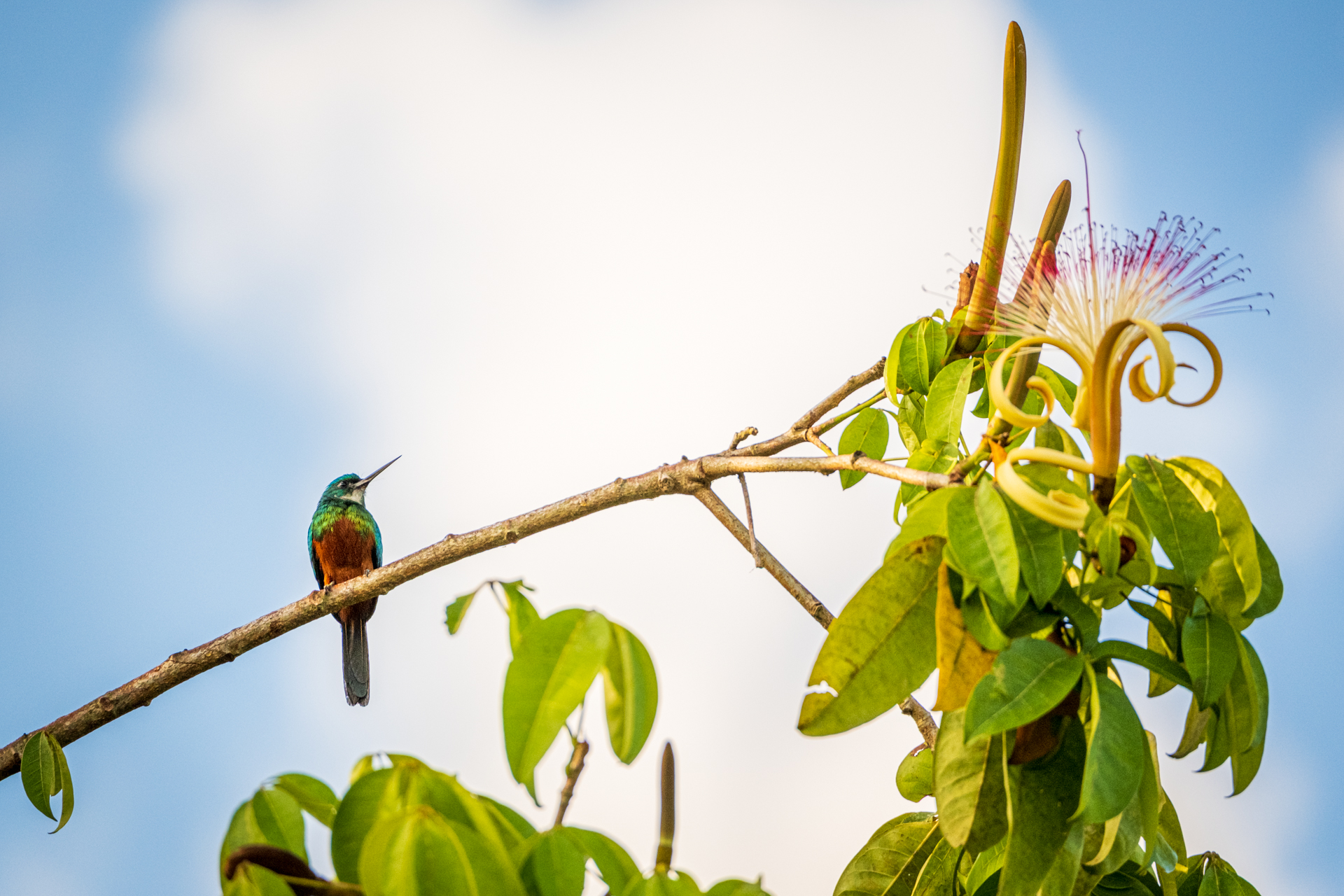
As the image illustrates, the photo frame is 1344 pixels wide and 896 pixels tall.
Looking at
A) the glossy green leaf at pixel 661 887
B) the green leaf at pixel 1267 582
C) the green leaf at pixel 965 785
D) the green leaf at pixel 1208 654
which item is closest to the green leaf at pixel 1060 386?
the green leaf at pixel 1267 582

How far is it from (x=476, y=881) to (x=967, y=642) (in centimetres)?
68

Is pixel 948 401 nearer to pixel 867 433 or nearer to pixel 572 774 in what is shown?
pixel 867 433

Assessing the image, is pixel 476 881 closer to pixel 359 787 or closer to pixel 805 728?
pixel 359 787

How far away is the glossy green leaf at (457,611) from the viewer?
1425 millimetres

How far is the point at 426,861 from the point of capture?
3.20 ft

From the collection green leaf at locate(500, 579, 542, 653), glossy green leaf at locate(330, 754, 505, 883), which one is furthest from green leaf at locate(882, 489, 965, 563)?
glossy green leaf at locate(330, 754, 505, 883)

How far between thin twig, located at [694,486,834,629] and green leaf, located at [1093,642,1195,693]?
507 millimetres

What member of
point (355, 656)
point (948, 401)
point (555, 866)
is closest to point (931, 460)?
point (948, 401)

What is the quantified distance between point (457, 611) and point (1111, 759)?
0.87 m

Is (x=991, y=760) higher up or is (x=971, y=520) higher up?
(x=971, y=520)

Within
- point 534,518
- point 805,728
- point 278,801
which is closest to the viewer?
point 278,801

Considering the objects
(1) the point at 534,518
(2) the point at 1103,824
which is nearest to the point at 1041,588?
(2) the point at 1103,824

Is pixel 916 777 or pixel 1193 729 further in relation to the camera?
pixel 916 777

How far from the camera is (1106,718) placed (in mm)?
1199
